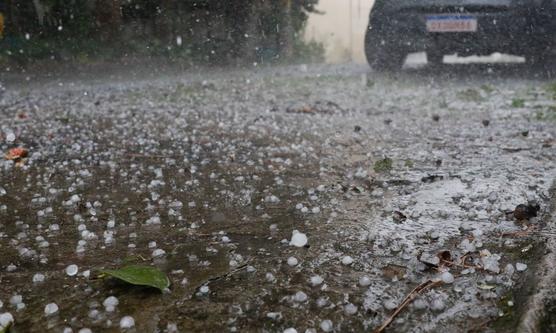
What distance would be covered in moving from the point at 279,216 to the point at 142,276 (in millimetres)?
706

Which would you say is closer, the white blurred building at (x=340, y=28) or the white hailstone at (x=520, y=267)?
the white hailstone at (x=520, y=267)

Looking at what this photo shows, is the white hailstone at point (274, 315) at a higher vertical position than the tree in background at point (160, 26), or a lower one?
lower

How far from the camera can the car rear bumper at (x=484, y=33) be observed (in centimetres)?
580

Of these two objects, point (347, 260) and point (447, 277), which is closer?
point (447, 277)

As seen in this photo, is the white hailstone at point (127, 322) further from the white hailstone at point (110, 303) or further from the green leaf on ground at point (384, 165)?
the green leaf on ground at point (384, 165)

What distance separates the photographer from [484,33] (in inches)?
234

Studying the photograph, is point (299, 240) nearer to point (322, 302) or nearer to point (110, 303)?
point (322, 302)

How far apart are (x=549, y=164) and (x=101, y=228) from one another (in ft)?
6.98

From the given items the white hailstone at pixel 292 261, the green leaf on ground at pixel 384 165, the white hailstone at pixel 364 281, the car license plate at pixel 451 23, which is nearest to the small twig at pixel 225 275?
the white hailstone at pixel 292 261

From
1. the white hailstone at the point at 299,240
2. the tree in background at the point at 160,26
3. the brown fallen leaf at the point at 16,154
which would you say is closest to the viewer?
the white hailstone at the point at 299,240

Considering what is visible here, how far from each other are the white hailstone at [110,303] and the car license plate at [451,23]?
5.52 metres

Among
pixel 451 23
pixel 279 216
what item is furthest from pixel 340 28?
pixel 279 216

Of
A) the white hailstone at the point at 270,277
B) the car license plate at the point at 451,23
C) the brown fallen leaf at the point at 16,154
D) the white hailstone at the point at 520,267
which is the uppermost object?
the car license plate at the point at 451,23

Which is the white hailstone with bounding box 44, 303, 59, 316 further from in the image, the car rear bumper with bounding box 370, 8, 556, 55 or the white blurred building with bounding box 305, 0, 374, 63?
the white blurred building with bounding box 305, 0, 374, 63
